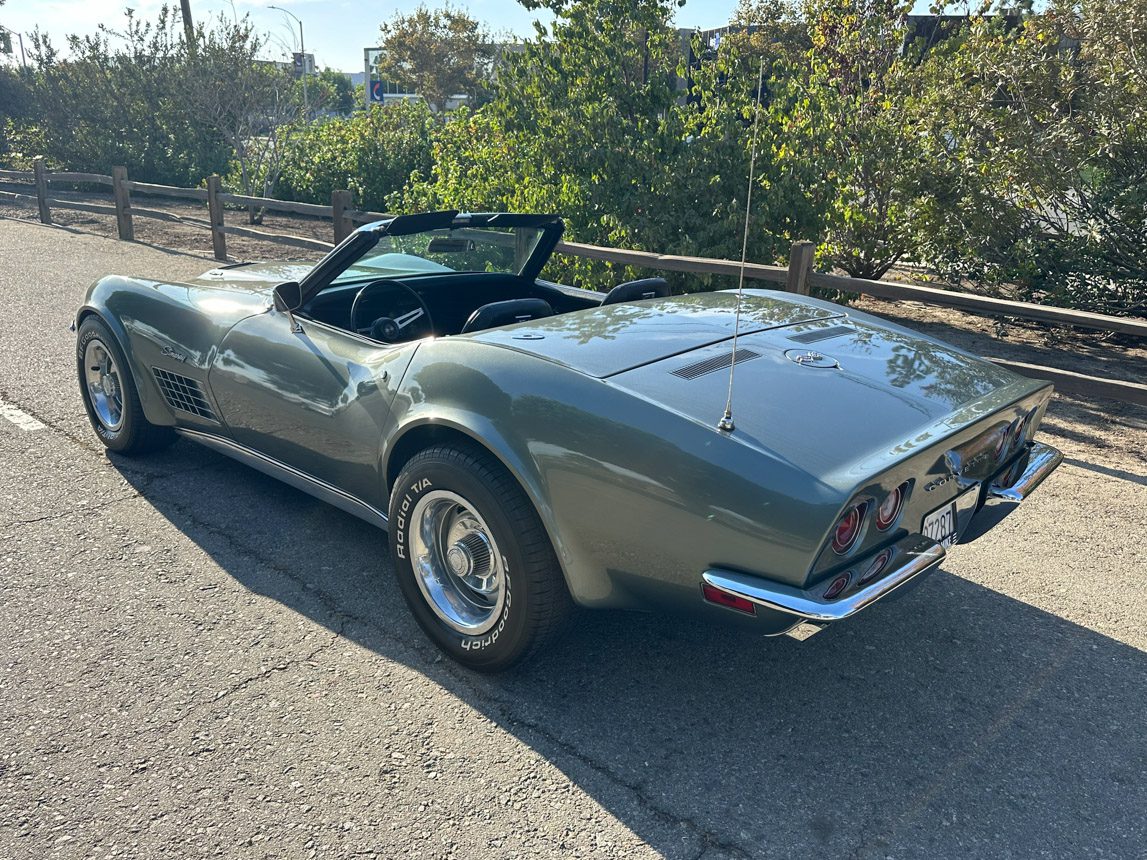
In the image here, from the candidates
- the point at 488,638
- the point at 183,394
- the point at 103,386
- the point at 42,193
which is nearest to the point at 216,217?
the point at 42,193

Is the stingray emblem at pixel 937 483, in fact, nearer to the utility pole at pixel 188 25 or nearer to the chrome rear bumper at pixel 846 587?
the chrome rear bumper at pixel 846 587

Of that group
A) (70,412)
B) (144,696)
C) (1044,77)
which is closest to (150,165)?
(70,412)

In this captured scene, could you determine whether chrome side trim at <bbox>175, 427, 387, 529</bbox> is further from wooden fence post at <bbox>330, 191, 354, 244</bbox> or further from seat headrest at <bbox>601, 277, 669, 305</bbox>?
wooden fence post at <bbox>330, 191, 354, 244</bbox>

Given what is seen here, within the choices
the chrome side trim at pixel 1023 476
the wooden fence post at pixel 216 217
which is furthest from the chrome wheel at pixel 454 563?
the wooden fence post at pixel 216 217

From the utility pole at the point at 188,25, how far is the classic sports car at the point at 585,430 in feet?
57.1

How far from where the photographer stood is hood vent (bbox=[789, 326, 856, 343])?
3.17 metres

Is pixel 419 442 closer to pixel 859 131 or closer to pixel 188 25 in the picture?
pixel 859 131

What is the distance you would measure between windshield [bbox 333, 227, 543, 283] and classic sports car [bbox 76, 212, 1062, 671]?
0.04 ft

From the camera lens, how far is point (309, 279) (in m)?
3.56

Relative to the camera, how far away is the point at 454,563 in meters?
2.89

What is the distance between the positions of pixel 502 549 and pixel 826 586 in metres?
0.93

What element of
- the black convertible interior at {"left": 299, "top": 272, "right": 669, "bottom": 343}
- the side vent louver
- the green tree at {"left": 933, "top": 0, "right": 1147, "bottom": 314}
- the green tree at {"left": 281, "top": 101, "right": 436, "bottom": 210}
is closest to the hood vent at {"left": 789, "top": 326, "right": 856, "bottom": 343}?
the black convertible interior at {"left": 299, "top": 272, "right": 669, "bottom": 343}

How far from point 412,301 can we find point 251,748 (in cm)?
182

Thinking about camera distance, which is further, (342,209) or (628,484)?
(342,209)
